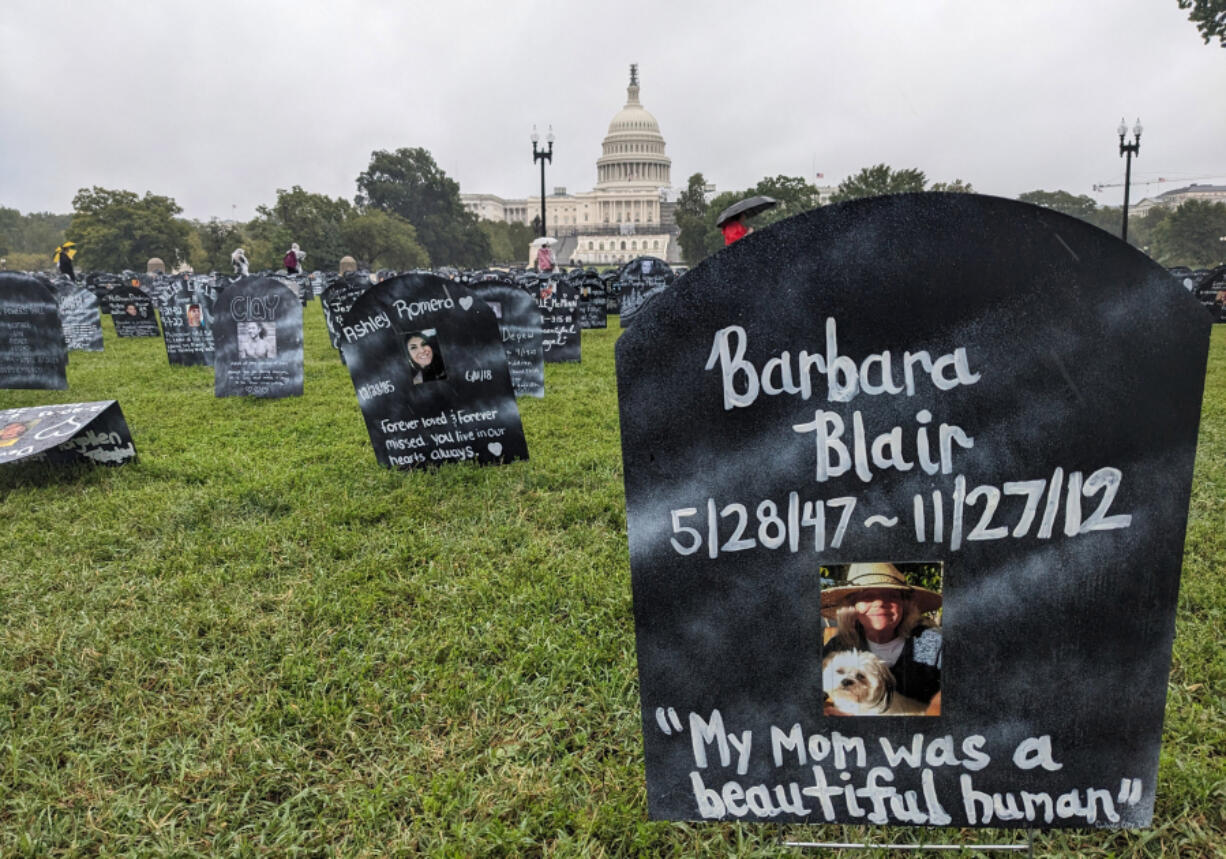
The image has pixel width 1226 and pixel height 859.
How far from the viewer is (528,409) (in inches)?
275

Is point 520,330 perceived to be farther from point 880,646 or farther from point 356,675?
point 880,646

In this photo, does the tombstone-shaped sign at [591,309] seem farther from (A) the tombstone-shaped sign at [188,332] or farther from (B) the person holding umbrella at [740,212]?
(B) the person holding umbrella at [740,212]

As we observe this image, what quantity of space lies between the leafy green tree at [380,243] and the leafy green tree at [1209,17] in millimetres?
46740

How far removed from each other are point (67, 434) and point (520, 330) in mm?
3824

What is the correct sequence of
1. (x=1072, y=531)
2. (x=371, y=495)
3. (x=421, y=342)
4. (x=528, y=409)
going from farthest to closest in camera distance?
(x=528, y=409) < (x=421, y=342) < (x=371, y=495) < (x=1072, y=531)

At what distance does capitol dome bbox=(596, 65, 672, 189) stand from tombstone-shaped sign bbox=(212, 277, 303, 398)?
10286cm

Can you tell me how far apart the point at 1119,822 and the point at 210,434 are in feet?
20.8

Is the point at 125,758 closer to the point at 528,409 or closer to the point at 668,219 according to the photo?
the point at 528,409

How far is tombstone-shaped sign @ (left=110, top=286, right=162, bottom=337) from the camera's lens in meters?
14.3

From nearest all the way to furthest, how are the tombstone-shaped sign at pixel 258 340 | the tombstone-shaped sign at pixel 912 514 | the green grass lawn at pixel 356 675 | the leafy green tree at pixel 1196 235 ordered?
the tombstone-shaped sign at pixel 912 514 < the green grass lawn at pixel 356 675 < the tombstone-shaped sign at pixel 258 340 < the leafy green tree at pixel 1196 235

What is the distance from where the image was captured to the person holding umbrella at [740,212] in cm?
622

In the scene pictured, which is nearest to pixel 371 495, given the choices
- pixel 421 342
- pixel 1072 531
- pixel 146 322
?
pixel 421 342

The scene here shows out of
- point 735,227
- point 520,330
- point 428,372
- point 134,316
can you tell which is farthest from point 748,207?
point 134,316

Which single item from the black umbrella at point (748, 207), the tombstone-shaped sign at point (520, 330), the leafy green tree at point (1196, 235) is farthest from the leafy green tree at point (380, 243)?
the leafy green tree at point (1196, 235)
